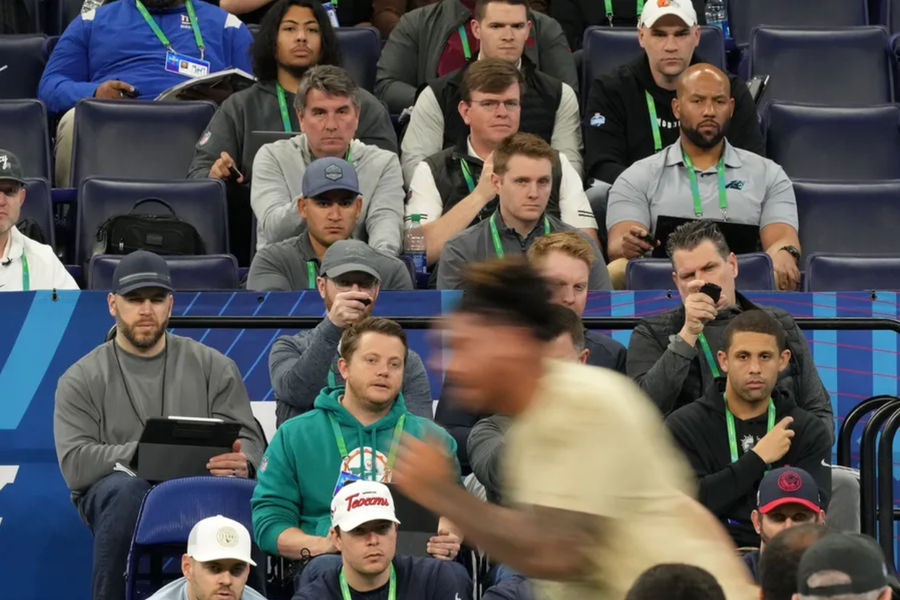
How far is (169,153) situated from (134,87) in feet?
2.23

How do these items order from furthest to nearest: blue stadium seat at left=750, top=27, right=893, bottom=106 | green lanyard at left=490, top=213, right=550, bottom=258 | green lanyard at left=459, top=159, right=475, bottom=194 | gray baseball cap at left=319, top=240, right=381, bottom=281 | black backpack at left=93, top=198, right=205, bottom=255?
blue stadium seat at left=750, top=27, right=893, bottom=106 → green lanyard at left=459, top=159, right=475, bottom=194 → black backpack at left=93, top=198, right=205, bottom=255 → green lanyard at left=490, top=213, right=550, bottom=258 → gray baseball cap at left=319, top=240, right=381, bottom=281

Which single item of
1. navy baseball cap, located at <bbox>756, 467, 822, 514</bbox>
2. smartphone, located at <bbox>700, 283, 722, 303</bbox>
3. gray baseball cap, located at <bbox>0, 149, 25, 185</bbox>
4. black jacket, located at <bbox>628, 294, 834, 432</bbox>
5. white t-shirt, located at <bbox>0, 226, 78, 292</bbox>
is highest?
gray baseball cap, located at <bbox>0, 149, 25, 185</bbox>

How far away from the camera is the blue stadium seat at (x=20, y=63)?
11477 mm

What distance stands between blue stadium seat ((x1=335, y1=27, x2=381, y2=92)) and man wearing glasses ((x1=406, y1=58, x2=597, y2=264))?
158 centimetres

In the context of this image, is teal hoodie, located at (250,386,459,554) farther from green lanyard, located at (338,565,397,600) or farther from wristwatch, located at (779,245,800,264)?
wristwatch, located at (779,245,800,264)

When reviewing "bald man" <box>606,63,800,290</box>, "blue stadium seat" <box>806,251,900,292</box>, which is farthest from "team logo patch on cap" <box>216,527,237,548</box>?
"blue stadium seat" <box>806,251,900,292</box>

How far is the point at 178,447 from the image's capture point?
26.2 ft

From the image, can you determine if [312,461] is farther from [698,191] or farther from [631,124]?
[631,124]

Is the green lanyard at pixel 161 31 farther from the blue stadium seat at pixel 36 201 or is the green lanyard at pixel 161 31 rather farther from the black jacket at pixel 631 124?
the black jacket at pixel 631 124

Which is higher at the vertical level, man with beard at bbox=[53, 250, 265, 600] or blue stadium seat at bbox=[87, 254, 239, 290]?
blue stadium seat at bbox=[87, 254, 239, 290]

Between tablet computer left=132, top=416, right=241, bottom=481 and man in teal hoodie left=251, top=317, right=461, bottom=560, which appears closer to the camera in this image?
man in teal hoodie left=251, top=317, right=461, bottom=560

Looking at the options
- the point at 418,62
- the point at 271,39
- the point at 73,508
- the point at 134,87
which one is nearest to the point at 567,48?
the point at 418,62

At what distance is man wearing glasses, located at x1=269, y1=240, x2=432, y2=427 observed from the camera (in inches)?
317

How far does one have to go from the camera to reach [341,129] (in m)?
9.59
